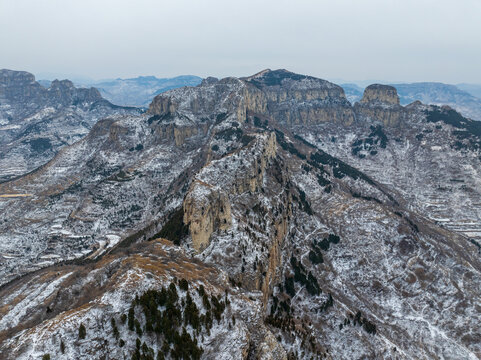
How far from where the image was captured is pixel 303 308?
12312 centimetres

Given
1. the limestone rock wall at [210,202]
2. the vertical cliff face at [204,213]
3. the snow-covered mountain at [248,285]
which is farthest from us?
the limestone rock wall at [210,202]

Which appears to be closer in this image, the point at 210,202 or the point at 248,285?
the point at 248,285

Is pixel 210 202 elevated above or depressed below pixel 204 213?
above

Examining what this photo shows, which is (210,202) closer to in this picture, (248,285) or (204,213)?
(204,213)

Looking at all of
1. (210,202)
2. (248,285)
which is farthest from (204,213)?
(248,285)

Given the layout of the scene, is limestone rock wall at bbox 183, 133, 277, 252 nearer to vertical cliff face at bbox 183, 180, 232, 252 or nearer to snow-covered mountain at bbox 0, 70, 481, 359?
vertical cliff face at bbox 183, 180, 232, 252

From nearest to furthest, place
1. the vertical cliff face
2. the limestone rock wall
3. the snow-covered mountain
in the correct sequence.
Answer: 1. the snow-covered mountain
2. the vertical cliff face
3. the limestone rock wall

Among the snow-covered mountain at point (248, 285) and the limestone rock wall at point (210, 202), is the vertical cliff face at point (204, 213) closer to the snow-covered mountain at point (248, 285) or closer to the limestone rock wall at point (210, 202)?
the limestone rock wall at point (210, 202)

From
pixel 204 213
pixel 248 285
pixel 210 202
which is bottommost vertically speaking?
pixel 248 285

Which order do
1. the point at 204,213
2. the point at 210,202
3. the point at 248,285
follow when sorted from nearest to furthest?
the point at 248,285
the point at 204,213
the point at 210,202

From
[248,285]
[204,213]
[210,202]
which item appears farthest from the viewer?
[210,202]

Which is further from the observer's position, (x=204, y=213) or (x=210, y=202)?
(x=210, y=202)

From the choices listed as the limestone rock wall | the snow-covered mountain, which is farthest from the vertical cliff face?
the snow-covered mountain

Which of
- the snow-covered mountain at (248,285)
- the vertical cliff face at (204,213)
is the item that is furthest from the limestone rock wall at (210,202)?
the snow-covered mountain at (248,285)
